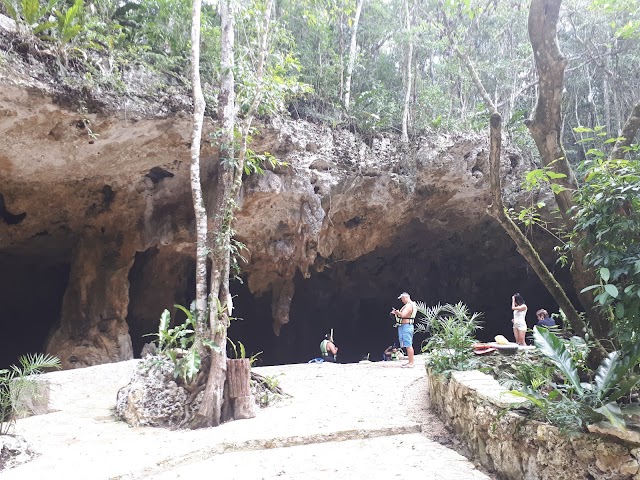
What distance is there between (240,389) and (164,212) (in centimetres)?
548

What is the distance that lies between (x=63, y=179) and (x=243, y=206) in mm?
3212

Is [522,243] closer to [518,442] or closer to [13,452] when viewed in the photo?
[518,442]

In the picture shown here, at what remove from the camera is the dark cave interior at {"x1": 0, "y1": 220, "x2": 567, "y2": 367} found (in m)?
11.7

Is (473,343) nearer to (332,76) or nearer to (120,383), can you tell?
(120,383)

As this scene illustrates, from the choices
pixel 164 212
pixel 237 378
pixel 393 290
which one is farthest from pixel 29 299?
pixel 393 290

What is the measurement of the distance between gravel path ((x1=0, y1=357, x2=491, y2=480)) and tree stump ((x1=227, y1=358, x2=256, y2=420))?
0.18m

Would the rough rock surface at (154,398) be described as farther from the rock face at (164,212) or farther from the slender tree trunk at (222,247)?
the rock face at (164,212)

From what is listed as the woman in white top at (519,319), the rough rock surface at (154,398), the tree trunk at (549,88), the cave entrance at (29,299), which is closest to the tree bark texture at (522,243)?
the tree trunk at (549,88)

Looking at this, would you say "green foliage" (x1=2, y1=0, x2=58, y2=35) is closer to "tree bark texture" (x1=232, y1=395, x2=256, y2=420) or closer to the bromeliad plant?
"tree bark texture" (x1=232, y1=395, x2=256, y2=420)

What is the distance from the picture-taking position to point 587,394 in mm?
2877

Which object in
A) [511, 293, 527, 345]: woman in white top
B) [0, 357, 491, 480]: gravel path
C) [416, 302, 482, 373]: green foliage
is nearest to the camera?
[0, 357, 491, 480]: gravel path

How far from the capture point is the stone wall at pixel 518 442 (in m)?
2.52

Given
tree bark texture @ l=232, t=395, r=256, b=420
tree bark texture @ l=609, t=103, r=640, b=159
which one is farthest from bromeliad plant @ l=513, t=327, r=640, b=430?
tree bark texture @ l=232, t=395, r=256, b=420

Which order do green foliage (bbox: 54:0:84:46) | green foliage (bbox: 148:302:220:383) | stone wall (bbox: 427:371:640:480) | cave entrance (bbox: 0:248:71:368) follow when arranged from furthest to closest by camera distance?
cave entrance (bbox: 0:248:71:368)
green foliage (bbox: 54:0:84:46)
green foliage (bbox: 148:302:220:383)
stone wall (bbox: 427:371:640:480)
